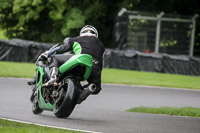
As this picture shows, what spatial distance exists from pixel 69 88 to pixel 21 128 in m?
1.13

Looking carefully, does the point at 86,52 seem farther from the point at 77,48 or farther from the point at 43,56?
the point at 43,56

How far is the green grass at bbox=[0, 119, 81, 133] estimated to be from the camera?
6903 millimetres

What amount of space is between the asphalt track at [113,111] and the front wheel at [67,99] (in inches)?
8.5

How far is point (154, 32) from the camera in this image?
97.8 ft

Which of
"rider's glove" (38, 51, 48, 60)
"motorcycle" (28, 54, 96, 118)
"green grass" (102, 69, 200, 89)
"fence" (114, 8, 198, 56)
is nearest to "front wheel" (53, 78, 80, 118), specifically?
"motorcycle" (28, 54, 96, 118)

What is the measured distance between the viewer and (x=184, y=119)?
33.5 ft

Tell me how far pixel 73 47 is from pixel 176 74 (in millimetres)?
16988

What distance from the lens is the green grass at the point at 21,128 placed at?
690 cm

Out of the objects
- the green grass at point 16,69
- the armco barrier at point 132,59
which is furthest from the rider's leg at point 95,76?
the armco barrier at point 132,59

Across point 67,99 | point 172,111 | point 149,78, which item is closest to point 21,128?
point 67,99

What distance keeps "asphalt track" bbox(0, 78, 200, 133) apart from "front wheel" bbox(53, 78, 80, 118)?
0.22 metres

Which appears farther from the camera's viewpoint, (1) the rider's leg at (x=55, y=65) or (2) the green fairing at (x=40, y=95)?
(2) the green fairing at (x=40, y=95)

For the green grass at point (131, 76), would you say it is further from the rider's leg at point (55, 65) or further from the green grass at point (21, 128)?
the green grass at point (21, 128)

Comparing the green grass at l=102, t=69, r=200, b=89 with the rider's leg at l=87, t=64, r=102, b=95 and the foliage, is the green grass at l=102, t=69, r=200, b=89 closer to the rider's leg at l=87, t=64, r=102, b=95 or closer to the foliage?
the foliage
